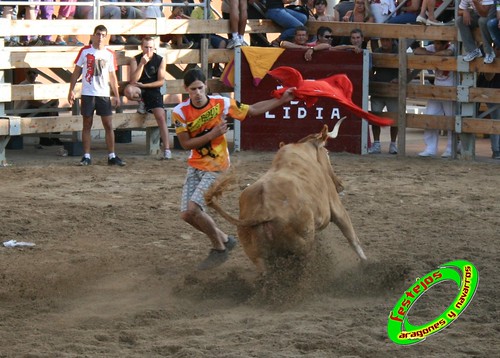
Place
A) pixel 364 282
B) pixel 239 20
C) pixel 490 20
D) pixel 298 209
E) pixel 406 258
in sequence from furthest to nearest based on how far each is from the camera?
1. pixel 239 20
2. pixel 490 20
3. pixel 406 258
4. pixel 364 282
5. pixel 298 209

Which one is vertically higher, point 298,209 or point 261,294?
point 298,209

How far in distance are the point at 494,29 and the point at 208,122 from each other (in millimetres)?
6983

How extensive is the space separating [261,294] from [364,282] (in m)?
0.84

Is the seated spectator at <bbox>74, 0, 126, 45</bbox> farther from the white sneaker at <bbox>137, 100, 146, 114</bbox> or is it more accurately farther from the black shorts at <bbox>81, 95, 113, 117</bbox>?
the black shorts at <bbox>81, 95, 113, 117</bbox>

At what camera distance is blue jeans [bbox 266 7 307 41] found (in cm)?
1567

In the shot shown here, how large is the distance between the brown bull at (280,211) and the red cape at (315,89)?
34.1 inches

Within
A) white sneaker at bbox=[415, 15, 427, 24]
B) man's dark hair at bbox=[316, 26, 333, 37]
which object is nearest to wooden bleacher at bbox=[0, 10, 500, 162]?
white sneaker at bbox=[415, 15, 427, 24]

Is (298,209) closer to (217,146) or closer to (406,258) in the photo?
(217,146)

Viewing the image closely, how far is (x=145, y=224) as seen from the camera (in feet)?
32.5

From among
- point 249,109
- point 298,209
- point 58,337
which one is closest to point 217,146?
point 249,109

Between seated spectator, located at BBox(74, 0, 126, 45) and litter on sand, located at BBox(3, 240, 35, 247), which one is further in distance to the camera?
seated spectator, located at BBox(74, 0, 126, 45)

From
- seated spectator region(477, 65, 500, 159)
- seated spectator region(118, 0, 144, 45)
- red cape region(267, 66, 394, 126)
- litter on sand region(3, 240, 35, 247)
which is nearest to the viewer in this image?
red cape region(267, 66, 394, 126)

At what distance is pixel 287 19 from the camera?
1583 centimetres

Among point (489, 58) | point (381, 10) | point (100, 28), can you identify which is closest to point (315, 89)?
point (100, 28)
